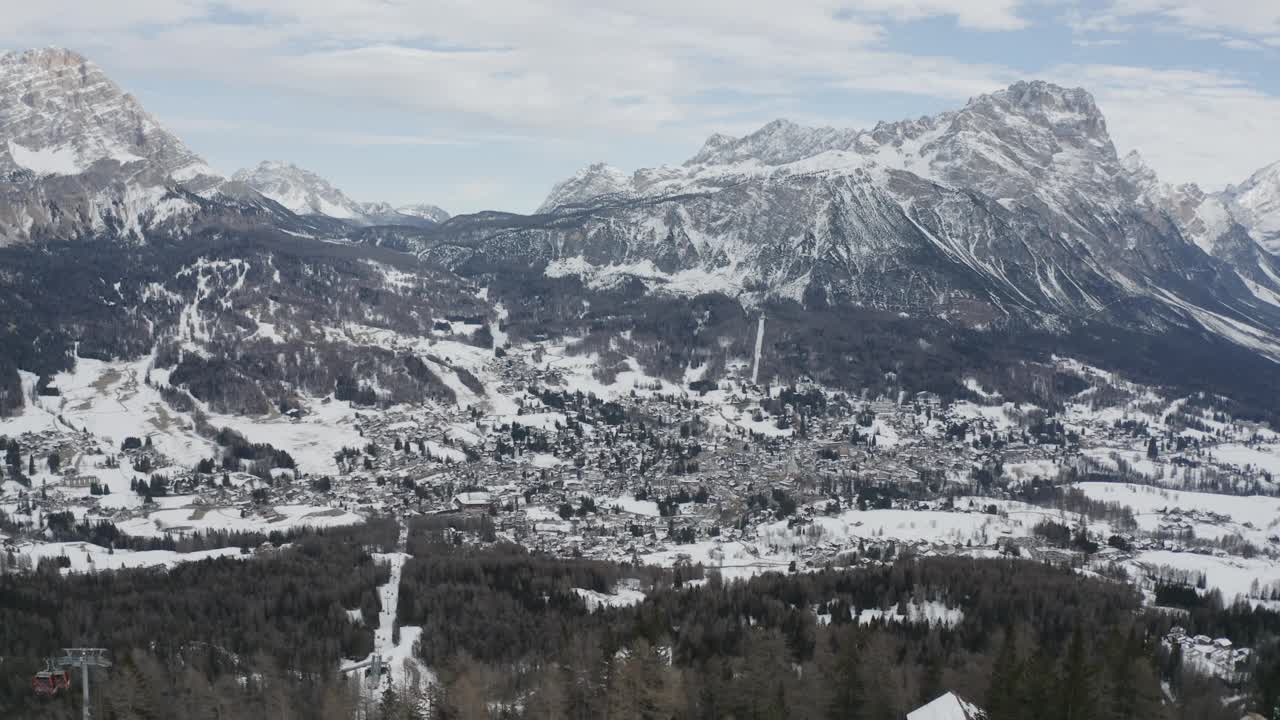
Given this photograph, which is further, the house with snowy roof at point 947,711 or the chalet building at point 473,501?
the chalet building at point 473,501

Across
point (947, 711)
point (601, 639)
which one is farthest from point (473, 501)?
point (947, 711)

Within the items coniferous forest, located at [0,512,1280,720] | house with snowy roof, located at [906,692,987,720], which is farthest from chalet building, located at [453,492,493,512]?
house with snowy roof, located at [906,692,987,720]

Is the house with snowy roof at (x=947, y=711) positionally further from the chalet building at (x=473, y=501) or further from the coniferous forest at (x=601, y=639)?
the chalet building at (x=473, y=501)

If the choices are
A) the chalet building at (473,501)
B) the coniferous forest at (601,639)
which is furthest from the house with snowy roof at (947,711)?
the chalet building at (473,501)

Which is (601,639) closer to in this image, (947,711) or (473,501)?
(947,711)

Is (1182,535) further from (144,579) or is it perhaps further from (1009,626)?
(144,579)

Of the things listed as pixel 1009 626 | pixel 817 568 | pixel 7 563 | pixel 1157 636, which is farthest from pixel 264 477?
pixel 1157 636

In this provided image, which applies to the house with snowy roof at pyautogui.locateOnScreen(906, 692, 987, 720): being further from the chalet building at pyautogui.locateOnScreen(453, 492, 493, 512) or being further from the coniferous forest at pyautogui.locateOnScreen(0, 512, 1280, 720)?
the chalet building at pyautogui.locateOnScreen(453, 492, 493, 512)

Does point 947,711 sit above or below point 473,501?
above
